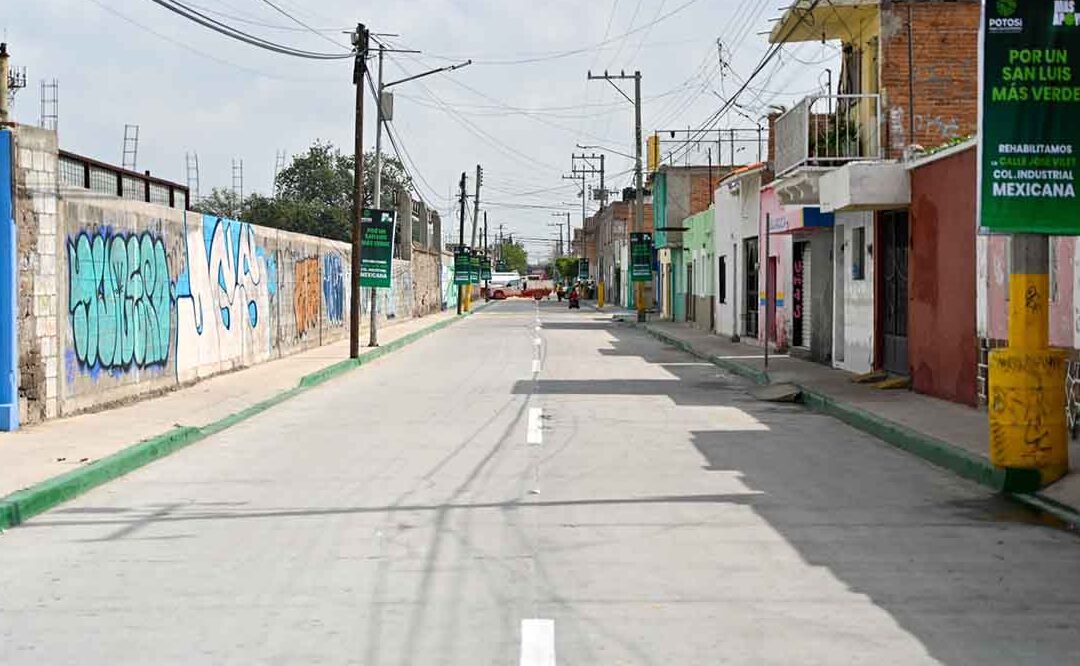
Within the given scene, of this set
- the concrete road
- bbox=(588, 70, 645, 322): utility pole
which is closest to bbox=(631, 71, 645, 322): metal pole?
bbox=(588, 70, 645, 322): utility pole

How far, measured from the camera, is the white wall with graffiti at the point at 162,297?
648 inches

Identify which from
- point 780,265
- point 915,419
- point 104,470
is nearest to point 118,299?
point 104,470

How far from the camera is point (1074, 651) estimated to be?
6.38 m

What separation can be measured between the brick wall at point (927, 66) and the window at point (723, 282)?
60.8 ft

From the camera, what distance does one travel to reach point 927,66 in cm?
2416

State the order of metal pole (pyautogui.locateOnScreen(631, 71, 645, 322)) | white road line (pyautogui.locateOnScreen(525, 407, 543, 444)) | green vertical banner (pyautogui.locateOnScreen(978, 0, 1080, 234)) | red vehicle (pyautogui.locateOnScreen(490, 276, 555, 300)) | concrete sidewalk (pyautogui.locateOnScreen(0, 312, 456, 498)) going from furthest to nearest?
red vehicle (pyautogui.locateOnScreen(490, 276, 555, 300))
metal pole (pyautogui.locateOnScreen(631, 71, 645, 322))
white road line (pyautogui.locateOnScreen(525, 407, 543, 444))
concrete sidewalk (pyautogui.locateOnScreen(0, 312, 456, 498))
green vertical banner (pyautogui.locateOnScreen(978, 0, 1080, 234))

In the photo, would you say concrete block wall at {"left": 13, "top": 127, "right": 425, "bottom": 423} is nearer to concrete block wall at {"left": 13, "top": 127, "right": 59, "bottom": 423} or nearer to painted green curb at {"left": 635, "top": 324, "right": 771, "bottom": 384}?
concrete block wall at {"left": 13, "top": 127, "right": 59, "bottom": 423}

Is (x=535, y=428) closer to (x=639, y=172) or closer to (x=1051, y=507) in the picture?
(x=1051, y=507)

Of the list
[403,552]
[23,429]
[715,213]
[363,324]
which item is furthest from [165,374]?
[715,213]

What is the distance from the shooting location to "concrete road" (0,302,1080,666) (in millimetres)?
6488

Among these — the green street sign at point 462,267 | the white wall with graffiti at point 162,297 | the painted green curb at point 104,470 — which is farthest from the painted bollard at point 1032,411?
the green street sign at point 462,267

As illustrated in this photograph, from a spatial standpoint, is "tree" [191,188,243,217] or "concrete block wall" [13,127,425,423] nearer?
"concrete block wall" [13,127,425,423]

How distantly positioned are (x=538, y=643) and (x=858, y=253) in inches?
779

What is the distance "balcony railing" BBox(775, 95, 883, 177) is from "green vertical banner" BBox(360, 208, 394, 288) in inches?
523
